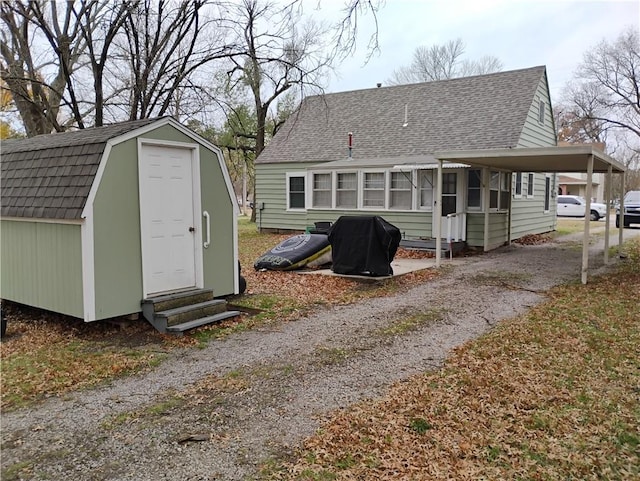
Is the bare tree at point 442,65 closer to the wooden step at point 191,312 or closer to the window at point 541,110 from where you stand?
the window at point 541,110

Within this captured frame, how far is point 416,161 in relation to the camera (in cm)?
1410

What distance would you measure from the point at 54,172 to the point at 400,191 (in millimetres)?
10471

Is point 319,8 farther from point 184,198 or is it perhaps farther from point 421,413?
point 421,413

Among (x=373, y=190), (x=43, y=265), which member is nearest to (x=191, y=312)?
(x=43, y=265)

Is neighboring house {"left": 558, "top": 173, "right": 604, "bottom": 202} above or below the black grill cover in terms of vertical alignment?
above

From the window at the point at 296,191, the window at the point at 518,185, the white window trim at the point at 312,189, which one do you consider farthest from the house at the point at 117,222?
the window at the point at 518,185

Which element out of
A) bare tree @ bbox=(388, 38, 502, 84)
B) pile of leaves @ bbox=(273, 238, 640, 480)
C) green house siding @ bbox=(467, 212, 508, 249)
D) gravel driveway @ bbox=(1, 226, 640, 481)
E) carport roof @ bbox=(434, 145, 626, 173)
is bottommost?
gravel driveway @ bbox=(1, 226, 640, 481)

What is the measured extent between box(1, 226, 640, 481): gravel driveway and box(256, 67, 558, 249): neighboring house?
7.36 meters

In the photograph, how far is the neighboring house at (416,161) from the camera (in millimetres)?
14344

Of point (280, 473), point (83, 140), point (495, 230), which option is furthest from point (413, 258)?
point (280, 473)

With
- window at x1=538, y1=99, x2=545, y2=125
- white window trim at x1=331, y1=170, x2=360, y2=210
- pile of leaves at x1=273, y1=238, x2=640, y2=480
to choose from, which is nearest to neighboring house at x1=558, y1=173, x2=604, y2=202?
window at x1=538, y1=99, x2=545, y2=125

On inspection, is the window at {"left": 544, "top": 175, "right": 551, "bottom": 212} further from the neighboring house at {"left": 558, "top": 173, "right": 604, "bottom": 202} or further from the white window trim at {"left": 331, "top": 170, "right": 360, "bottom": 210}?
the neighboring house at {"left": 558, "top": 173, "right": 604, "bottom": 202}

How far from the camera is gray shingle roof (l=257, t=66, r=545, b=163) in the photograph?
15203 millimetres

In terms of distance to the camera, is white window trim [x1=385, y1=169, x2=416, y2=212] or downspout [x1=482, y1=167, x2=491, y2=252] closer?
downspout [x1=482, y1=167, x2=491, y2=252]
